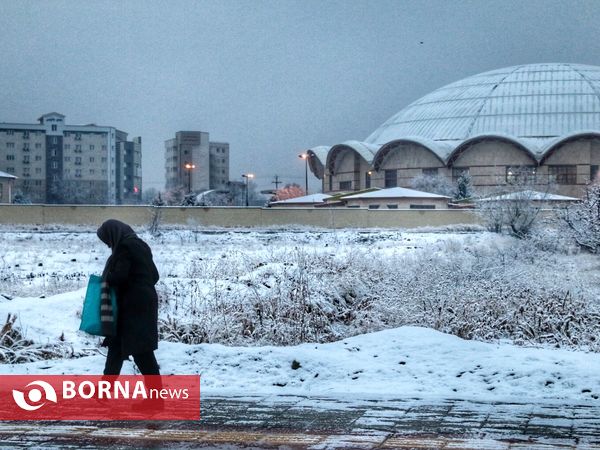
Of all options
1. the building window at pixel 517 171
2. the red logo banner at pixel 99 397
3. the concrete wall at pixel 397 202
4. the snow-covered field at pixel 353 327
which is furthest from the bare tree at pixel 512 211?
the red logo banner at pixel 99 397

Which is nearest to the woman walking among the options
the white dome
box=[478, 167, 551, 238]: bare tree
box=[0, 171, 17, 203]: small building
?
box=[478, 167, 551, 238]: bare tree

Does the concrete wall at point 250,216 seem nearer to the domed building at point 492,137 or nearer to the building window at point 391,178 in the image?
the domed building at point 492,137

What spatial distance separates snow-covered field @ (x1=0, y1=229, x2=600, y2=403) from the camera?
330 inches

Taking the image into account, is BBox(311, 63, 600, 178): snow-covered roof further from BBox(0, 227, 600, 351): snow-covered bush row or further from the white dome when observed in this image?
BBox(0, 227, 600, 351): snow-covered bush row

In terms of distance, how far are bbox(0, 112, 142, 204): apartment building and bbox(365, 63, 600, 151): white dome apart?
58.6 meters

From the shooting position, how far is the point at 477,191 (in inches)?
2496

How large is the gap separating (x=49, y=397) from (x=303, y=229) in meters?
33.1

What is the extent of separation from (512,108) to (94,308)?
67.5 meters

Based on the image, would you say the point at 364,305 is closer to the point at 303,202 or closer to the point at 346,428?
the point at 346,428

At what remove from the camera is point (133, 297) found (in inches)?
292

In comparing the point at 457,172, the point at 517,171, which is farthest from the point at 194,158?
the point at 517,171

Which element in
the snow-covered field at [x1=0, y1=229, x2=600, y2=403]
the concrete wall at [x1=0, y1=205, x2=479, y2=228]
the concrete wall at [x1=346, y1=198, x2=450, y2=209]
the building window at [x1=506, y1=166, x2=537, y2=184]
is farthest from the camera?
the building window at [x1=506, y1=166, x2=537, y2=184]

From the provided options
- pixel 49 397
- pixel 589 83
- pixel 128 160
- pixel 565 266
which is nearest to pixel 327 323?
pixel 49 397

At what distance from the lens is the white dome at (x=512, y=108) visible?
68.1 m
